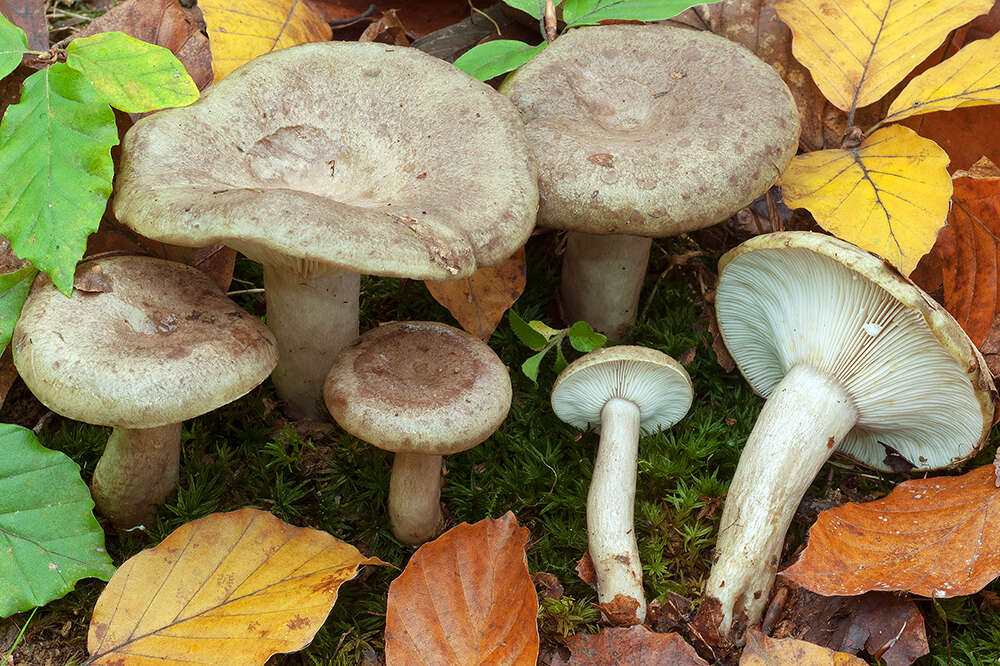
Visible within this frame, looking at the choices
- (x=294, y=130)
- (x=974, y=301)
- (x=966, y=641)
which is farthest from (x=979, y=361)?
(x=294, y=130)

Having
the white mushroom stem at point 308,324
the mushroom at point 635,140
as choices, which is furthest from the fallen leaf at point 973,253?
the white mushroom stem at point 308,324

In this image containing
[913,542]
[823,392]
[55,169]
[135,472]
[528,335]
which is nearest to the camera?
[55,169]

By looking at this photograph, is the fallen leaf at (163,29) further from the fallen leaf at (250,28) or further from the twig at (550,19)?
the twig at (550,19)

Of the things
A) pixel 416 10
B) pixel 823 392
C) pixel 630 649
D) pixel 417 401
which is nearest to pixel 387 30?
pixel 416 10

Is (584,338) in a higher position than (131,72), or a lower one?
lower

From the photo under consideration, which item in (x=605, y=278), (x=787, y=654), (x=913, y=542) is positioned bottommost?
(x=787, y=654)

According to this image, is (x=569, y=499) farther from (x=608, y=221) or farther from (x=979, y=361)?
(x=979, y=361)

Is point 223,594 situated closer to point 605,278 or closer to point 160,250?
point 160,250
